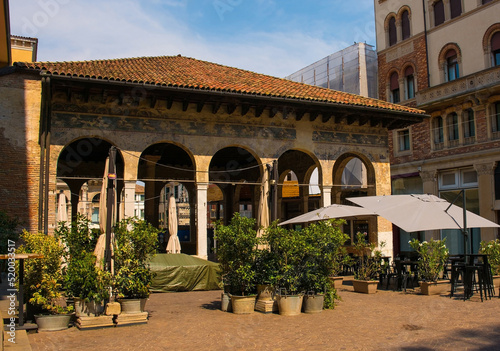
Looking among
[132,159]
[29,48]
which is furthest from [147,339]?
[29,48]

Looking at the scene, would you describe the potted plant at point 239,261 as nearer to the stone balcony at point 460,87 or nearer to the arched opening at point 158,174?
the arched opening at point 158,174

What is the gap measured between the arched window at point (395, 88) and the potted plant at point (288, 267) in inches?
781

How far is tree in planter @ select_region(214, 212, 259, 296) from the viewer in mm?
9172

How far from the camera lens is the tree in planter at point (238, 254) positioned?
9172mm

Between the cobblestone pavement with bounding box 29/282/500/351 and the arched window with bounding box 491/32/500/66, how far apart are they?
1559 centimetres

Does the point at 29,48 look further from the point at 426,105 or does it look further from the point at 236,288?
the point at 426,105

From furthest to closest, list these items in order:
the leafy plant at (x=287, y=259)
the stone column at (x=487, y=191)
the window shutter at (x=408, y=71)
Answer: the window shutter at (x=408, y=71) < the stone column at (x=487, y=191) < the leafy plant at (x=287, y=259)

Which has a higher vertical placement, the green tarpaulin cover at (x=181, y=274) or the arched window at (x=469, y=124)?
the arched window at (x=469, y=124)

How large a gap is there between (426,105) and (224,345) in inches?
805

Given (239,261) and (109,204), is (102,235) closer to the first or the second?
(109,204)

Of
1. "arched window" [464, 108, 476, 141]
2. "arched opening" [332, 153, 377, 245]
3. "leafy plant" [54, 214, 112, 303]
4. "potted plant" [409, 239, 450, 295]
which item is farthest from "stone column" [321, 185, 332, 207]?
"arched window" [464, 108, 476, 141]

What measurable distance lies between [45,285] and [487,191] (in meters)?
19.4

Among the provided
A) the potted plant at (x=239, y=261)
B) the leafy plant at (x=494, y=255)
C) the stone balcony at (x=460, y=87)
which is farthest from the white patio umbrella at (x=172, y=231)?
the stone balcony at (x=460, y=87)

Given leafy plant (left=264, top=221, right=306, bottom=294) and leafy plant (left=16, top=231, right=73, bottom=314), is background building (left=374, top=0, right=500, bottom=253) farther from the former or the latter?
leafy plant (left=16, top=231, right=73, bottom=314)
